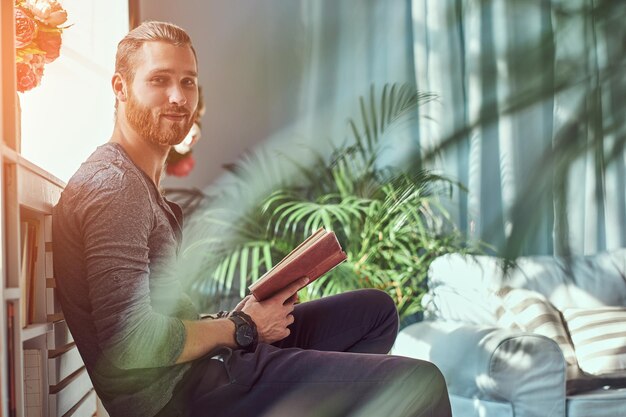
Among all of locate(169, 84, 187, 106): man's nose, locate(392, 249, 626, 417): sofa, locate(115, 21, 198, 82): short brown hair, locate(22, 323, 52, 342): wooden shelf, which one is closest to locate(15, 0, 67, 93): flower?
locate(115, 21, 198, 82): short brown hair

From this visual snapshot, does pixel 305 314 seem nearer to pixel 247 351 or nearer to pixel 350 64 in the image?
pixel 247 351

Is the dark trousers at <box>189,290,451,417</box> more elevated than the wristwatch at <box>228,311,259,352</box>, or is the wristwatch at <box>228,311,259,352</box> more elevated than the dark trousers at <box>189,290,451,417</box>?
the wristwatch at <box>228,311,259,352</box>

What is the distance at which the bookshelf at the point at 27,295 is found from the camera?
87cm

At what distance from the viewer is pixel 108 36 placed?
2.21 m

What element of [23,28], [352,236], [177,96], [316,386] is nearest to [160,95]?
[177,96]

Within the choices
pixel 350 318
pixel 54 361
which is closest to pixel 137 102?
pixel 54 361

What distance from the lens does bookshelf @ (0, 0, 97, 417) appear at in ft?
2.86

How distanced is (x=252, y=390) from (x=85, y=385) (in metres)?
0.56

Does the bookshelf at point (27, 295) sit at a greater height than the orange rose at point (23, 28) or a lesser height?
lesser

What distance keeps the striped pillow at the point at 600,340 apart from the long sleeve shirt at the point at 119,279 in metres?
1.42

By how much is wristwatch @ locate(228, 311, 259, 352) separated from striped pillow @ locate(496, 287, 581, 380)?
1.21m

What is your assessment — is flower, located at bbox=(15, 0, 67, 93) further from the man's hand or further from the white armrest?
the white armrest

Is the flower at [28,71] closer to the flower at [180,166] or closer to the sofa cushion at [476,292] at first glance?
the flower at [180,166]

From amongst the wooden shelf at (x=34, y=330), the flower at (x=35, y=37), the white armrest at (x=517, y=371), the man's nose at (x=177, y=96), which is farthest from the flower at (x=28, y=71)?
the white armrest at (x=517, y=371)
